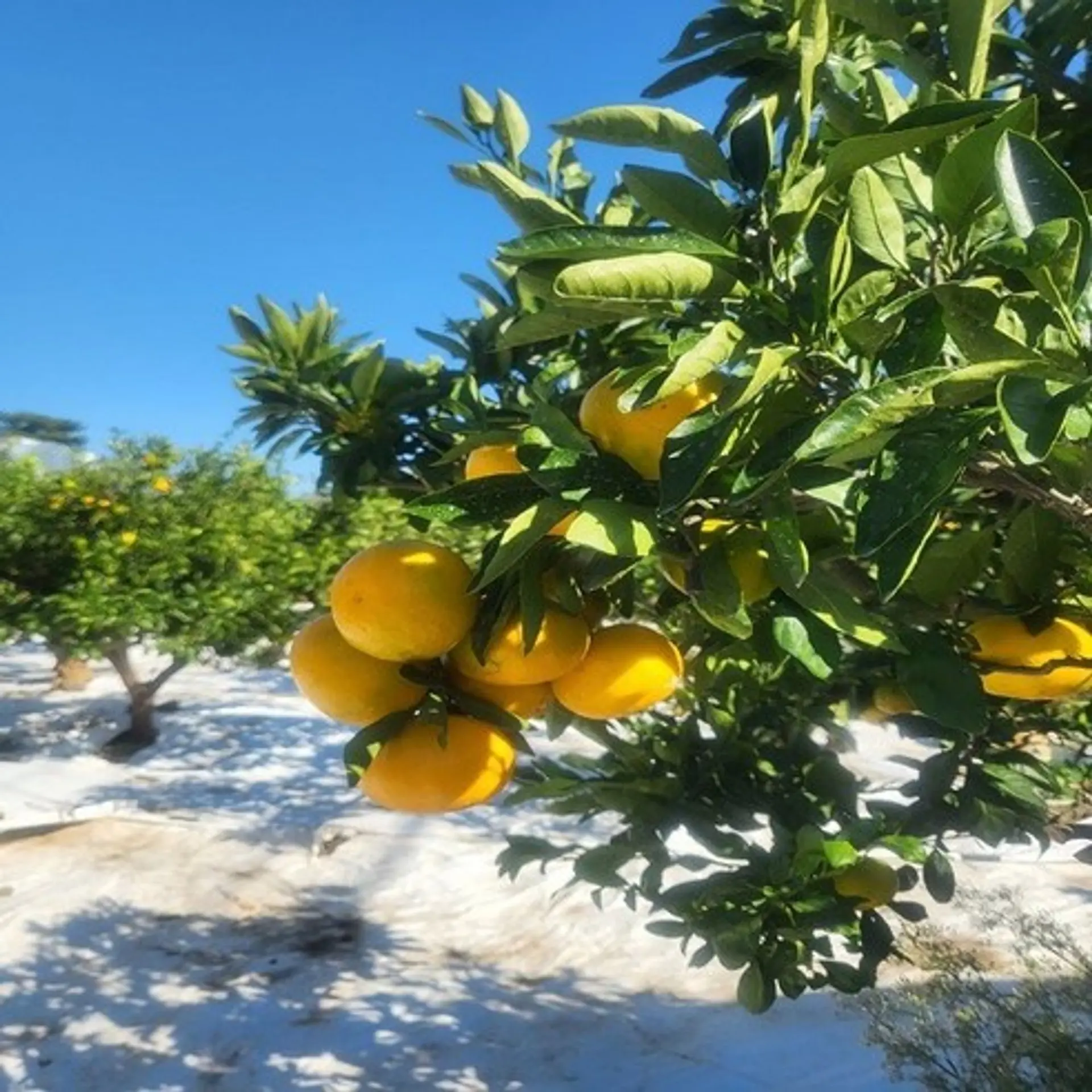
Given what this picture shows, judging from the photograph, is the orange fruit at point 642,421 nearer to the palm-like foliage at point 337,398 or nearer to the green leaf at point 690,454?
the green leaf at point 690,454

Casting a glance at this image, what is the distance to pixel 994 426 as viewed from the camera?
0.52 meters

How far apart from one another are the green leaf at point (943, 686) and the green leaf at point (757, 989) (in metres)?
0.59

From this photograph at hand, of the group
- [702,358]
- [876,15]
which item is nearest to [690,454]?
[702,358]

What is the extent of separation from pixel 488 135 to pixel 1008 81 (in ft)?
1.81

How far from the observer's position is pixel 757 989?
1183mm

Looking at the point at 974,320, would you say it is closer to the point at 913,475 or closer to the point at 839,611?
the point at 913,475

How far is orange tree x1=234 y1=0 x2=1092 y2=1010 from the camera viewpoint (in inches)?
17.7

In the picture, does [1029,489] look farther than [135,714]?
No

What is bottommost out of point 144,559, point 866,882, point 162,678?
point 162,678

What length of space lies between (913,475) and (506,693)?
39 centimetres

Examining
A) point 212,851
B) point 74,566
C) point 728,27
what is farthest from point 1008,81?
point 74,566

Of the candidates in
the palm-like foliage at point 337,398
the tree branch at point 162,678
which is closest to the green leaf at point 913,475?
the palm-like foliage at point 337,398

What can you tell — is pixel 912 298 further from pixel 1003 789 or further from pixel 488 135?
pixel 1003 789

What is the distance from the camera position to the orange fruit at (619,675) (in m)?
0.71
